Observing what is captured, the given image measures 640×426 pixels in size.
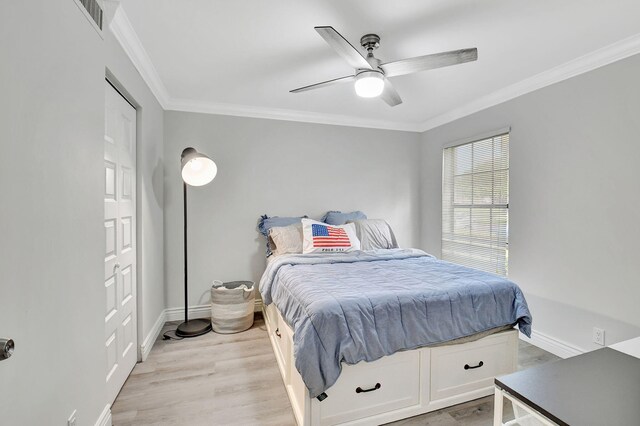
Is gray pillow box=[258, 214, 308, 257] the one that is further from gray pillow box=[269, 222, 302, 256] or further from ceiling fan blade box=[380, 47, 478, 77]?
ceiling fan blade box=[380, 47, 478, 77]

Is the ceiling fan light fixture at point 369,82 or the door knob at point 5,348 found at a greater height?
the ceiling fan light fixture at point 369,82

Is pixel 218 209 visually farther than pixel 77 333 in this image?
Yes

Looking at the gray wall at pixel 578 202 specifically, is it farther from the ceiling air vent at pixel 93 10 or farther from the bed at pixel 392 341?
the ceiling air vent at pixel 93 10

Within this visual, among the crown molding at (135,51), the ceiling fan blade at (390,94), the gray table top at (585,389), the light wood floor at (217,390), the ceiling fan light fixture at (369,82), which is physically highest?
the crown molding at (135,51)

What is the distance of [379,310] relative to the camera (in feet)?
5.65

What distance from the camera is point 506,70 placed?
2.62 metres

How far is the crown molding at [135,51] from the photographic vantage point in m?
1.84

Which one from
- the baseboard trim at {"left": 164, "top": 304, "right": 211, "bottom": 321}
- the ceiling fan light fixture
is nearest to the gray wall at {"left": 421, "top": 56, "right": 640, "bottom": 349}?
the ceiling fan light fixture

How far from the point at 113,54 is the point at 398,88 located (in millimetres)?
2366

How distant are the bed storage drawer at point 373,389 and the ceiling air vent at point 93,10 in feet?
7.15

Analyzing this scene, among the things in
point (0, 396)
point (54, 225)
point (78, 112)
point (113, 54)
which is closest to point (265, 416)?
point (0, 396)

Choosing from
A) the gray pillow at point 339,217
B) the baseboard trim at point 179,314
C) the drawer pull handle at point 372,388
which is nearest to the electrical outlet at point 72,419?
the drawer pull handle at point 372,388

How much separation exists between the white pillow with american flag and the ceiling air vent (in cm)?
223

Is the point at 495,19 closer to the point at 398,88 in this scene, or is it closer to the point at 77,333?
the point at 398,88
